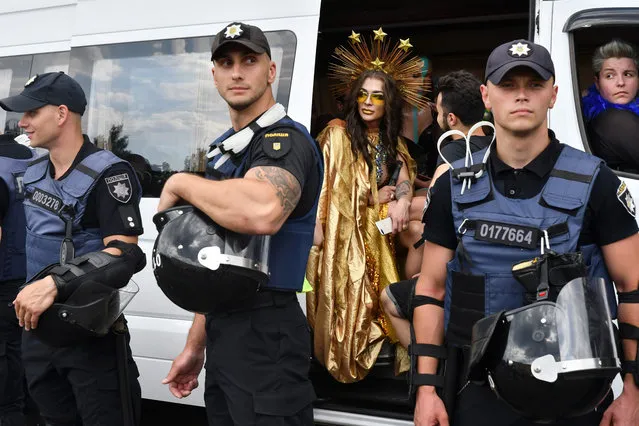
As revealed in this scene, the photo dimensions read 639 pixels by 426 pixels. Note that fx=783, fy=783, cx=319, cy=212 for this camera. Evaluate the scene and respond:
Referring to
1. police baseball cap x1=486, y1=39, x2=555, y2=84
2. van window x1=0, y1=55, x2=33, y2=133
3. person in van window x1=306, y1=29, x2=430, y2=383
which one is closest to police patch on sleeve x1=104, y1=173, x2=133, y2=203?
person in van window x1=306, y1=29, x2=430, y2=383

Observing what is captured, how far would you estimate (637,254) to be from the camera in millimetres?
2326

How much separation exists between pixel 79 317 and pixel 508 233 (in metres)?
1.67

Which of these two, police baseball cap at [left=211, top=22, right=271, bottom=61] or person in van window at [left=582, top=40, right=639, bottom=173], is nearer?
police baseball cap at [left=211, top=22, right=271, bottom=61]

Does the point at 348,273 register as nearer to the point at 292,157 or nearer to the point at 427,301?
the point at 427,301

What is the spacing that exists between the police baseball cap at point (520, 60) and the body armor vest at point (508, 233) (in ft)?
0.86

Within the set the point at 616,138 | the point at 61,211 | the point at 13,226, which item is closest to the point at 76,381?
the point at 61,211

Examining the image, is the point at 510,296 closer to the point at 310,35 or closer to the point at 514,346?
the point at 514,346

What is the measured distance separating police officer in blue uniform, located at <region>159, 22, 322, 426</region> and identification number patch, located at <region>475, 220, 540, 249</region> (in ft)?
1.89

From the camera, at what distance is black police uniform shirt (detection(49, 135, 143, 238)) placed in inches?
126

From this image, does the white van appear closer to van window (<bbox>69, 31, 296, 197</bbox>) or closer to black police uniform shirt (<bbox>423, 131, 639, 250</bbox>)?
van window (<bbox>69, 31, 296, 197</bbox>)

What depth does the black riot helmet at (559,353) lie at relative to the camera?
2.05 meters

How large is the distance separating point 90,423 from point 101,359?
26 cm

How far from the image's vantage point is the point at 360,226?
14.3ft

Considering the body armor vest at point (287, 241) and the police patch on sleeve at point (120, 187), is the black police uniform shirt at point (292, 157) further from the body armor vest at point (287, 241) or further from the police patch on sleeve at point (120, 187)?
the police patch on sleeve at point (120, 187)
